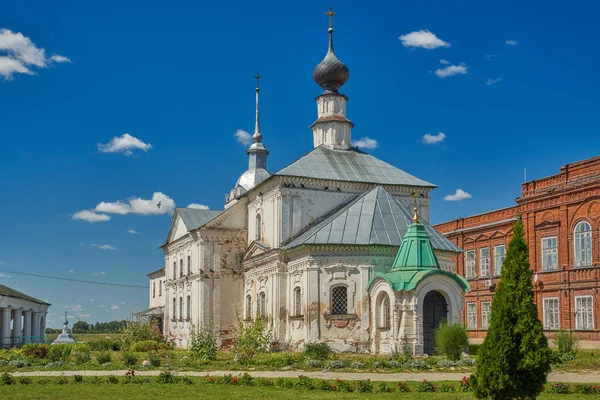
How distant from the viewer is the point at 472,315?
42.0 meters

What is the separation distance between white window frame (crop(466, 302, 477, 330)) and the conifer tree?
3024 cm

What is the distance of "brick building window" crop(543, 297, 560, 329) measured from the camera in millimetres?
34094

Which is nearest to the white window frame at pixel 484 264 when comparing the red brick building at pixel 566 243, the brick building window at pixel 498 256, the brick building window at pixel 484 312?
the brick building window at pixel 498 256

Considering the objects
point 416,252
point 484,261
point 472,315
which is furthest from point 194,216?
point 416,252

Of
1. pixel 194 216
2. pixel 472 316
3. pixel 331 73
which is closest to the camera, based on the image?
pixel 331 73

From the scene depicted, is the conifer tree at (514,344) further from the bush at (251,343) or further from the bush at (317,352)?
the bush at (251,343)

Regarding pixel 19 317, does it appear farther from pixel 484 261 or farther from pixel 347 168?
pixel 484 261

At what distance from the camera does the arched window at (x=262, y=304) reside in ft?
110

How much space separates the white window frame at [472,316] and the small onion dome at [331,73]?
15048mm

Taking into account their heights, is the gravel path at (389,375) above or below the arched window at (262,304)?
below

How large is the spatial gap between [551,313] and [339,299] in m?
11.7

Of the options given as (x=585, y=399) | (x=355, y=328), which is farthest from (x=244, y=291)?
(x=585, y=399)

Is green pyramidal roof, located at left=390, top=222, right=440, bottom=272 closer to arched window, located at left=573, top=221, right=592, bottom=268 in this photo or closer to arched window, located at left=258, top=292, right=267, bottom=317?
arched window, located at left=258, top=292, right=267, bottom=317

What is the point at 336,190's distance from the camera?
109 feet
